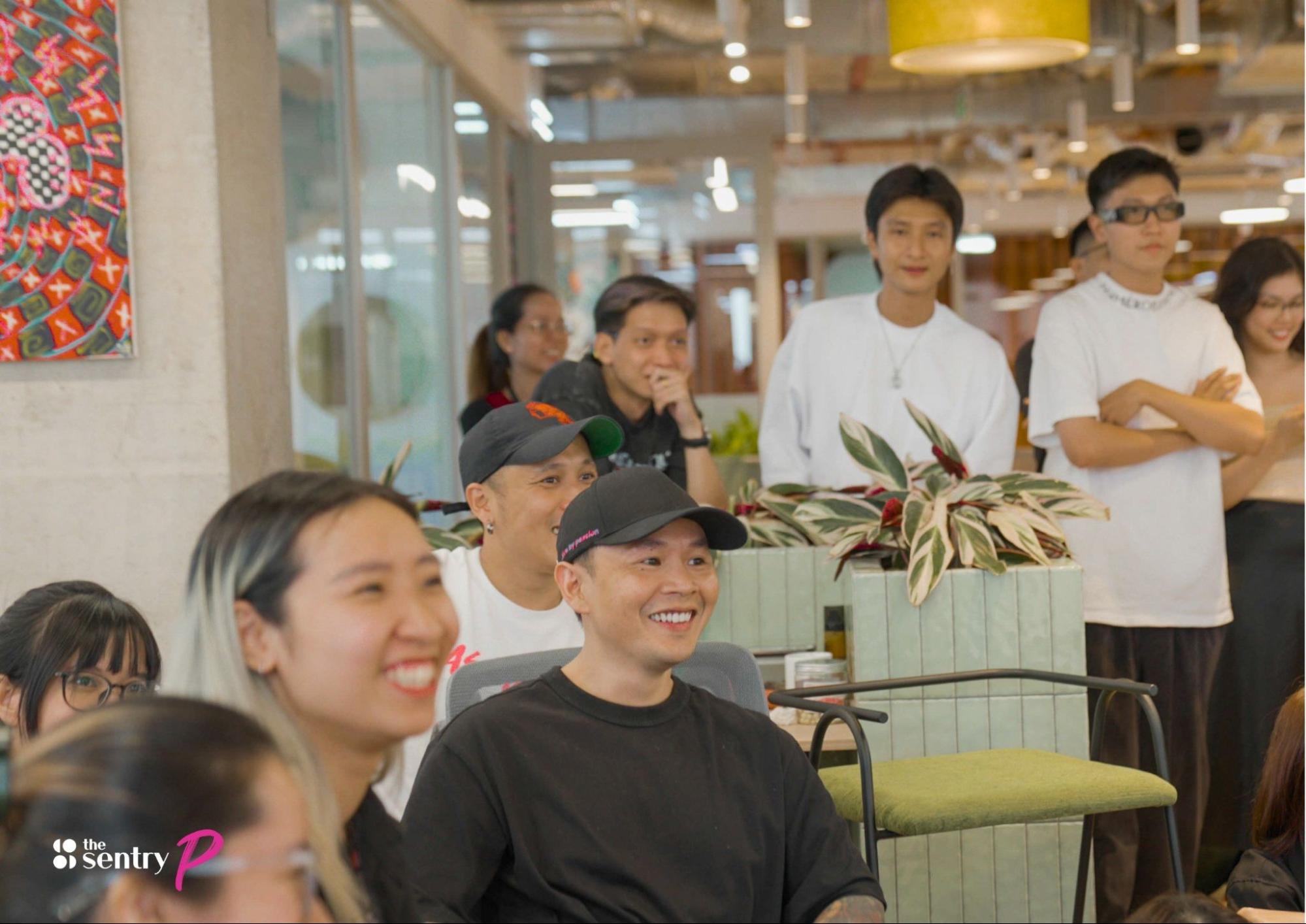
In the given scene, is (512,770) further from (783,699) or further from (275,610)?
(783,699)

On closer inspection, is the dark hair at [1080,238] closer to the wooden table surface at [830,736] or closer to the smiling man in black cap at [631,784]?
the wooden table surface at [830,736]

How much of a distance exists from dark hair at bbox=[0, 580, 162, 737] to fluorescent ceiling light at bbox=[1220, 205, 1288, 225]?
14.4 meters

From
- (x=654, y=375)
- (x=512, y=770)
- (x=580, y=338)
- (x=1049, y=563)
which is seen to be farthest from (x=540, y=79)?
(x=512, y=770)

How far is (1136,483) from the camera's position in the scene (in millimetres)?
3770

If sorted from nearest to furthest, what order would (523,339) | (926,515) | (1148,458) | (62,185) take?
(926,515)
(62,185)
(1148,458)
(523,339)

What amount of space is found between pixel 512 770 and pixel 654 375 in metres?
2.00

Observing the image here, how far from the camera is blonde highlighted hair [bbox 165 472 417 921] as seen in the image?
1.20 meters

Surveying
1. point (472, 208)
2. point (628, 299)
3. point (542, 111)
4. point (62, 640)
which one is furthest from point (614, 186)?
point (62, 640)

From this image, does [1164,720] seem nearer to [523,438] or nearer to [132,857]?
[523,438]

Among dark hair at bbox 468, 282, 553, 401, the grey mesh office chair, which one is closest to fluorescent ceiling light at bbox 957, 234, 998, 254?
dark hair at bbox 468, 282, 553, 401

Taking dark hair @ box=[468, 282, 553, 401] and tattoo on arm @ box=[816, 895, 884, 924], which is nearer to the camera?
tattoo on arm @ box=[816, 895, 884, 924]

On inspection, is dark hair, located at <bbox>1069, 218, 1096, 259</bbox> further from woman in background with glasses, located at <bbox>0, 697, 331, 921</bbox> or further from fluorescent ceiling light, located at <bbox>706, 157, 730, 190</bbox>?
woman in background with glasses, located at <bbox>0, 697, 331, 921</bbox>

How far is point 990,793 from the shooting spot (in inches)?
98.7

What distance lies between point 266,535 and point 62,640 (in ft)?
3.44
